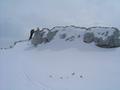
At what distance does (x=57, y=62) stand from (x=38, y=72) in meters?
1.54

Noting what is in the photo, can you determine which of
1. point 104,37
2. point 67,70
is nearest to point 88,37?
point 104,37

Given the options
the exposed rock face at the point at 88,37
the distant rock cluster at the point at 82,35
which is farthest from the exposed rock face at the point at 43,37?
the exposed rock face at the point at 88,37

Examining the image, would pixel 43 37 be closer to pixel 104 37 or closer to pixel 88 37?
pixel 88 37

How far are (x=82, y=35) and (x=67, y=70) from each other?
5414mm

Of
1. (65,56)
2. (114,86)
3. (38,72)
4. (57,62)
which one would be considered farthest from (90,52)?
(114,86)

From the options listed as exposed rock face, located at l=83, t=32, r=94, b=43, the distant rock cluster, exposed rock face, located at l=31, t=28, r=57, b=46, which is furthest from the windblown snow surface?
exposed rock face, located at l=31, t=28, r=57, b=46

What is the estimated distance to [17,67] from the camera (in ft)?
28.4

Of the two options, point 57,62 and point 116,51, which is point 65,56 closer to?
point 57,62

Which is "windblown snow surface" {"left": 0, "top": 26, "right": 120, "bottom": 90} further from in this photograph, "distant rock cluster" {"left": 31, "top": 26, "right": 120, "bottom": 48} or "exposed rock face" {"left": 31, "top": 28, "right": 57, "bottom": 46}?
"exposed rock face" {"left": 31, "top": 28, "right": 57, "bottom": 46}

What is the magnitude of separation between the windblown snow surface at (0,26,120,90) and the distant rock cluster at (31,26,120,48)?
1.56ft

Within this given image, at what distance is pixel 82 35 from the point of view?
13047 mm

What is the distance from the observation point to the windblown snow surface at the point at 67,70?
20.5 feet

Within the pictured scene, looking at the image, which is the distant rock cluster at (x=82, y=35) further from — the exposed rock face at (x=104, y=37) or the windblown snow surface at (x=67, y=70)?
the windblown snow surface at (x=67, y=70)

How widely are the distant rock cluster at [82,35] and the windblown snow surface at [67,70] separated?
477 mm
